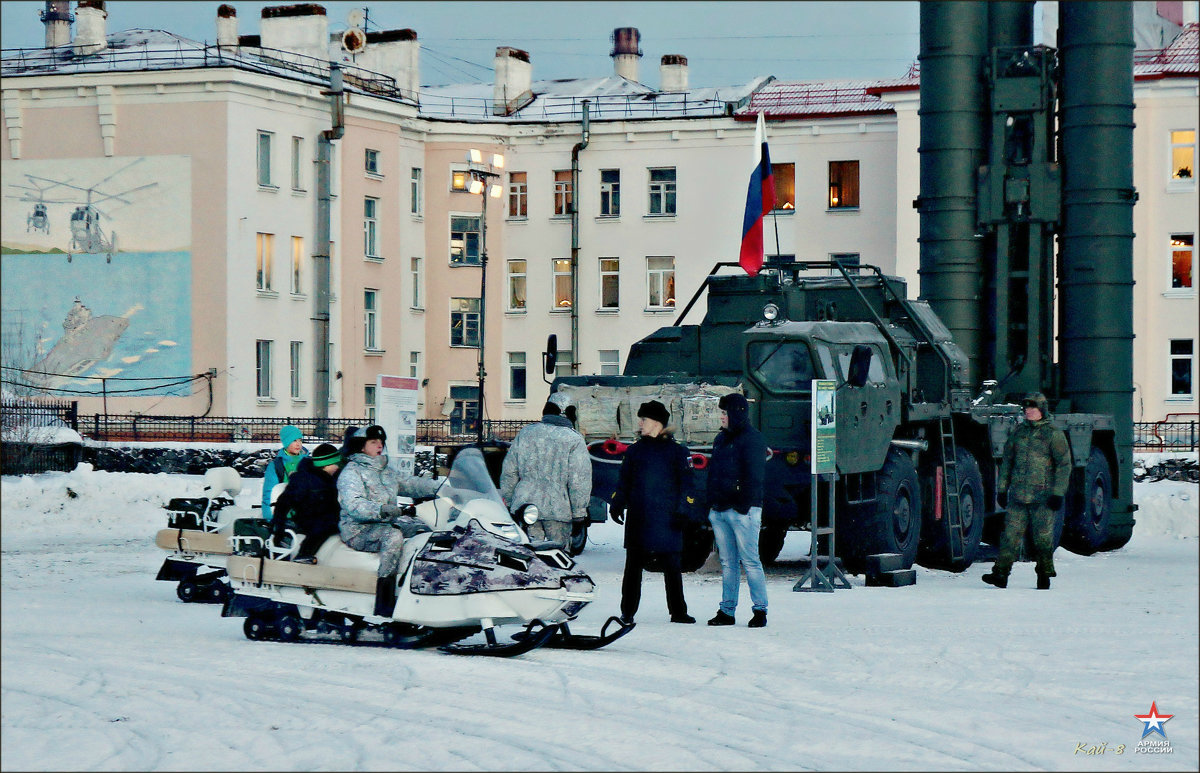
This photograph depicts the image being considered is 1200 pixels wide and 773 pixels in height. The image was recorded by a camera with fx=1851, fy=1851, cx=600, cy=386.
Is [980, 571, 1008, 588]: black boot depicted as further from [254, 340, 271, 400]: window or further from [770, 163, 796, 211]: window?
[770, 163, 796, 211]: window

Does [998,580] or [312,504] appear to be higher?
[312,504]

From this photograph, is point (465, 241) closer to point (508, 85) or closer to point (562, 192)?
point (562, 192)

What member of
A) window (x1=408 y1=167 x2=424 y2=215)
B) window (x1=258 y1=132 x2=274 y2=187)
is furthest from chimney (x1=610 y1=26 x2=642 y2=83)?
window (x1=258 y1=132 x2=274 y2=187)

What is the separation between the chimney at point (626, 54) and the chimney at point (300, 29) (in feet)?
43.7

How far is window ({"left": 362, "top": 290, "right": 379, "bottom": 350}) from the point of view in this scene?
5356cm

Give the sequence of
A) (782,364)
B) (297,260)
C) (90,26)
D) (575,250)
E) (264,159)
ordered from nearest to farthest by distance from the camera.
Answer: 1. (782,364)
2. (264,159)
3. (90,26)
4. (297,260)
5. (575,250)

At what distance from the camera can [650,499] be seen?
14.3 metres

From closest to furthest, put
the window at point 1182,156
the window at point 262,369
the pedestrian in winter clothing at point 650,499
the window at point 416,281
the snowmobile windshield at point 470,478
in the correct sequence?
the snowmobile windshield at point 470,478
the pedestrian in winter clothing at point 650,499
the window at point 262,369
the window at point 1182,156
the window at point 416,281

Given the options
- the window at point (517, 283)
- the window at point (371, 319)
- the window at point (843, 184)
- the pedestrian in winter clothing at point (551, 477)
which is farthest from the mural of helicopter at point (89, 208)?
the pedestrian in winter clothing at point (551, 477)

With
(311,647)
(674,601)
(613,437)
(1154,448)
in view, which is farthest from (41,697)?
(1154,448)

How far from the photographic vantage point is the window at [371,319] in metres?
53.6

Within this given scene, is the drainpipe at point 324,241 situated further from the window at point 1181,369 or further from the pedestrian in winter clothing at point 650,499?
the pedestrian in winter clothing at point 650,499

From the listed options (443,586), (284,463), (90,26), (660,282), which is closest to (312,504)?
(443,586)

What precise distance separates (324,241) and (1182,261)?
23911 mm
